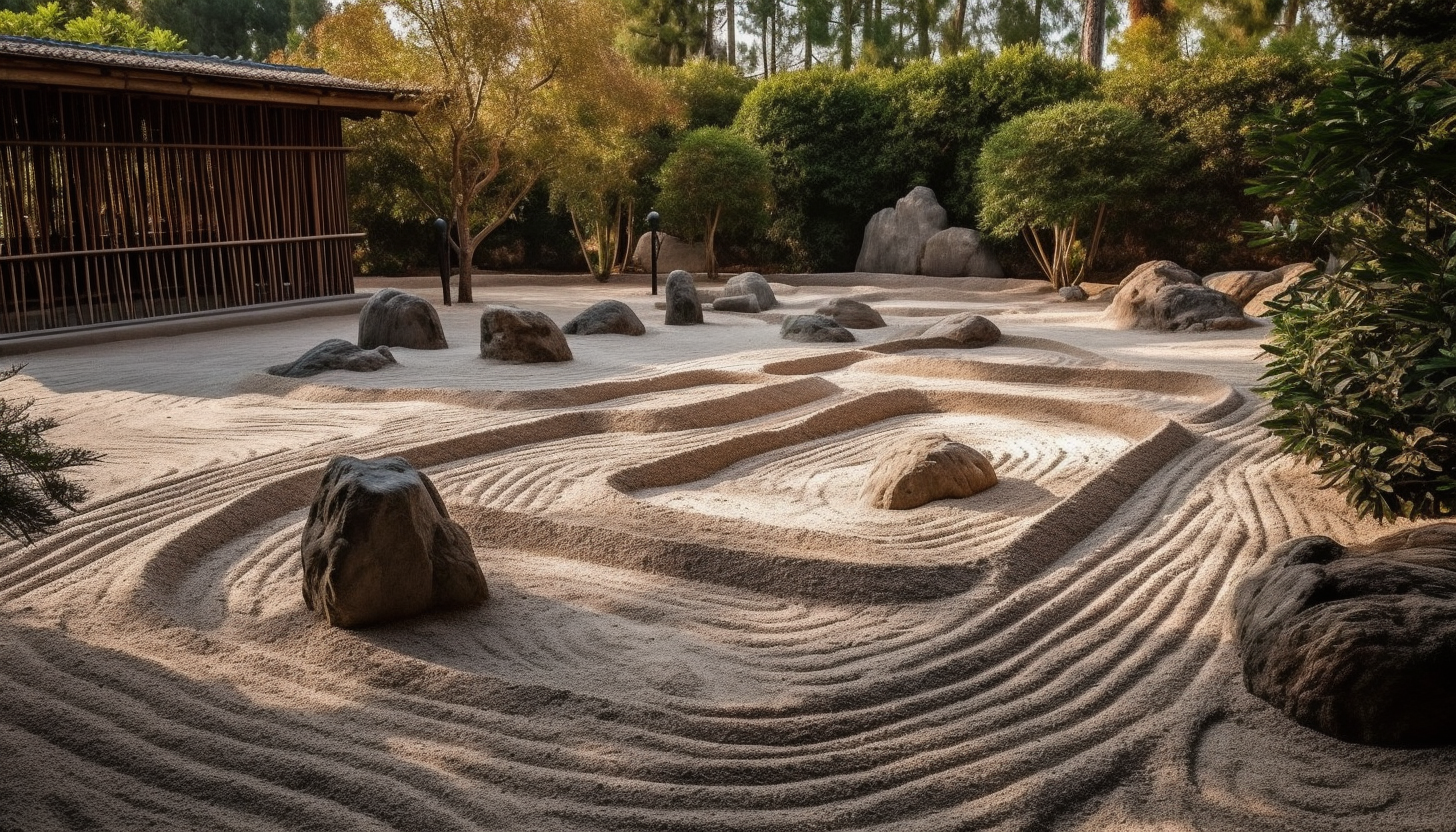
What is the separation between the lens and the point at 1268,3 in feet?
65.2

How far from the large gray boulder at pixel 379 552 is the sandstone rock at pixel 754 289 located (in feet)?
34.1

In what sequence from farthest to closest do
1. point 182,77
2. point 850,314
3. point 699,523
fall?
point 850,314 < point 182,77 < point 699,523

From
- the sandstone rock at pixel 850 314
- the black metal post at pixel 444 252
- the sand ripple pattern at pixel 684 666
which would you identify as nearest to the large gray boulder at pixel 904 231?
the sandstone rock at pixel 850 314

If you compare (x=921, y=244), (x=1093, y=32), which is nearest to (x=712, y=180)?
(x=921, y=244)

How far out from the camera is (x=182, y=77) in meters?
10.9

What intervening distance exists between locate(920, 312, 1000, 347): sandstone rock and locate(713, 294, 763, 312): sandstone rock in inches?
149

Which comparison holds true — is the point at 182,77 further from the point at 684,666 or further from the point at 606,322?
the point at 684,666

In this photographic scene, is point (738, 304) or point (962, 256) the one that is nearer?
point (738, 304)

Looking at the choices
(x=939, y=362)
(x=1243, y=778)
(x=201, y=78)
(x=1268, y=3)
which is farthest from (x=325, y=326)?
(x=1268, y=3)

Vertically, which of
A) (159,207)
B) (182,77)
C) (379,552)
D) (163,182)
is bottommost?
(379,552)

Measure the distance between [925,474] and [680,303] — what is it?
7561mm

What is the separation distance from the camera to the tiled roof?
9719mm

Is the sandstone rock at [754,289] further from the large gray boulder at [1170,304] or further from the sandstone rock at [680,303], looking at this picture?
the large gray boulder at [1170,304]

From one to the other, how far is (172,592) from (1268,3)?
68.5 ft
